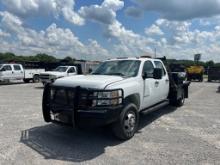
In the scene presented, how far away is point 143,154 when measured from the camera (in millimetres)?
5328

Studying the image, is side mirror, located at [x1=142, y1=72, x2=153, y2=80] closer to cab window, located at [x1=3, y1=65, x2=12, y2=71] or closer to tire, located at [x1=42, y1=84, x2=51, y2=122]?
tire, located at [x1=42, y1=84, x2=51, y2=122]

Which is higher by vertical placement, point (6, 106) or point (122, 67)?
point (122, 67)

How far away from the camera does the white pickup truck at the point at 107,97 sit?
5629 mm

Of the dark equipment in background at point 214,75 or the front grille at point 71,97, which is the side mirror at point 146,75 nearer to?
the front grille at point 71,97

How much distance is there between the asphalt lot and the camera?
16.6 feet

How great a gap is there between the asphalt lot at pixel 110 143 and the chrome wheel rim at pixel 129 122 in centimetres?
25

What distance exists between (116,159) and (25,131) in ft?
9.68

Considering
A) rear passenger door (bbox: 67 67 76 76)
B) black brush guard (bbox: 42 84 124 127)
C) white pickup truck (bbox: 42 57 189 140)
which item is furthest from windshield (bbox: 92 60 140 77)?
rear passenger door (bbox: 67 67 76 76)

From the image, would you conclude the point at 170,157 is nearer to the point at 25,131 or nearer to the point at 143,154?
the point at 143,154

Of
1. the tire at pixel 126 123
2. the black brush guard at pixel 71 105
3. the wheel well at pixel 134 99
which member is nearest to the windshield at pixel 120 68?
the wheel well at pixel 134 99

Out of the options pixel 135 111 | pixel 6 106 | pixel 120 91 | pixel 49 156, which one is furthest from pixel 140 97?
pixel 6 106

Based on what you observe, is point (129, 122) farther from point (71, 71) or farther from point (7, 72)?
point (7, 72)

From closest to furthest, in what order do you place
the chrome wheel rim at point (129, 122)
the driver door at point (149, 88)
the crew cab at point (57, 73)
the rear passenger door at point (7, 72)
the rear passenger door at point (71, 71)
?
1. the chrome wheel rim at point (129, 122)
2. the driver door at point (149, 88)
3. the crew cab at point (57, 73)
4. the rear passenger door at point (71, 71)
5. the rear passenger door at point (7, 72)

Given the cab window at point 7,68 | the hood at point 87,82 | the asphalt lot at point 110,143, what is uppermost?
the cab window at point 7,68
